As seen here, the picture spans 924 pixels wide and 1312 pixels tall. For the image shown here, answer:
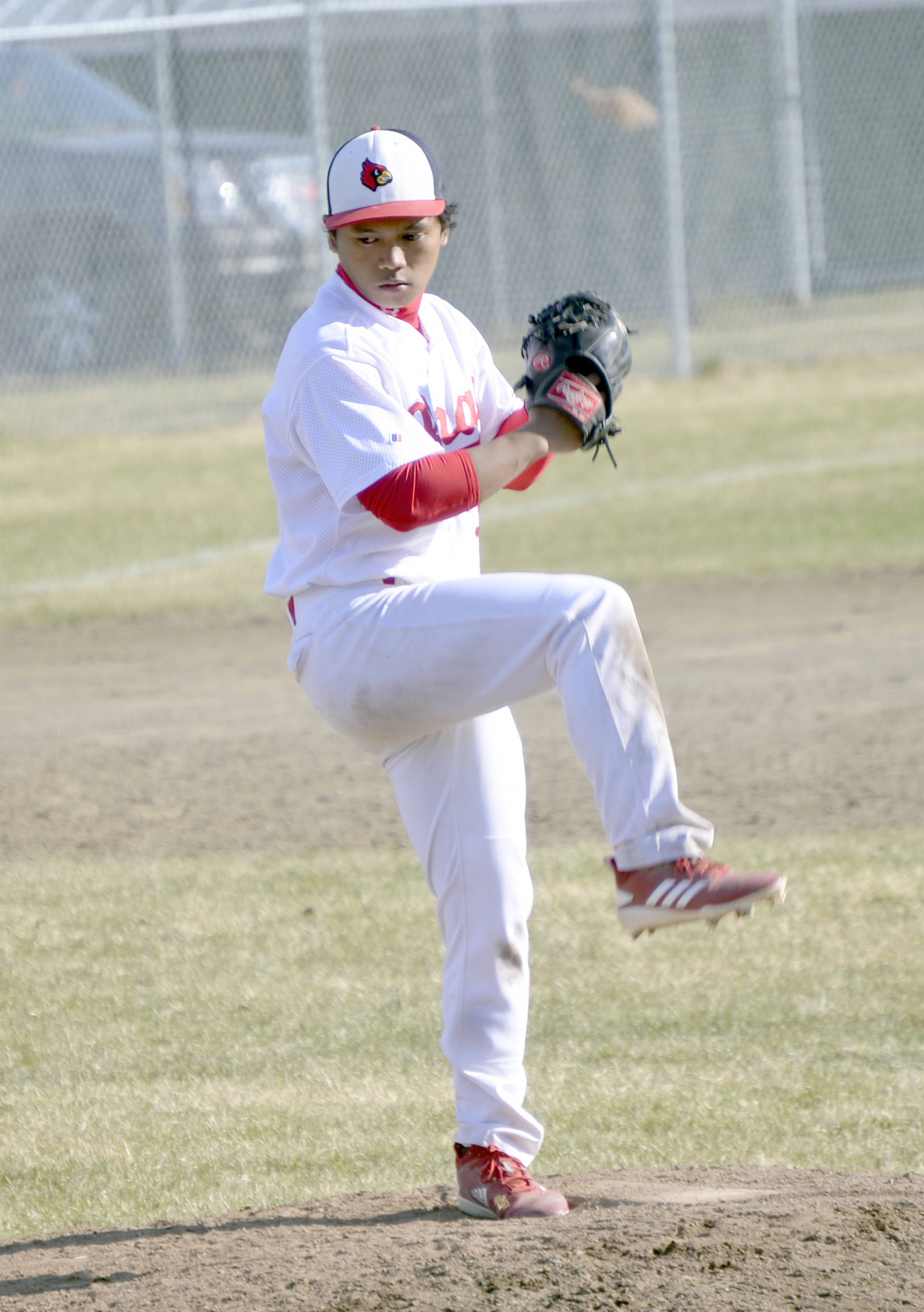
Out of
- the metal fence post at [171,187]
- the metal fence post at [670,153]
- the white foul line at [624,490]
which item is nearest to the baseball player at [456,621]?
the white foul line at [624,490]

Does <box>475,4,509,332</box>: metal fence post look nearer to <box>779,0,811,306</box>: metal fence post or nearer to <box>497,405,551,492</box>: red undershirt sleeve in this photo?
<box>779,0,811,306</box>: metal fence post

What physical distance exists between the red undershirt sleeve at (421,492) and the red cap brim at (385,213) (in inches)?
17.9

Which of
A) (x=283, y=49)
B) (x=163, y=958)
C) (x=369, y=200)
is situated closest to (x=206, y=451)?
(x=283, y=49)

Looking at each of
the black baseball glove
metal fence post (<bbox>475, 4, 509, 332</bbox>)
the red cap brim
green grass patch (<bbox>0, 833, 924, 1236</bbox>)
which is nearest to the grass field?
green grass patch (<bbox>0, 833, 924, 1236</bbox>)

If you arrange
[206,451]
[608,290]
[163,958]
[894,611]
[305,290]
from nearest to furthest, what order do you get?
[163,958], [894,611], [206,451], [305,290], [608,290]

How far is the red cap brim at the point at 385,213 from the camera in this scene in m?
3.09

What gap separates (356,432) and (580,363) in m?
0.48

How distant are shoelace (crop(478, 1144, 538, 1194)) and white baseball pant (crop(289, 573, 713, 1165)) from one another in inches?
1.2

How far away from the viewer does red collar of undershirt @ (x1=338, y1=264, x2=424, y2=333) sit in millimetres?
3192

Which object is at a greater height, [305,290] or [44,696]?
[305,290]

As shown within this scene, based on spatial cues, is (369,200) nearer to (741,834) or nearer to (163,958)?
(163,958)

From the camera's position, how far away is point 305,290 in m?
15.1

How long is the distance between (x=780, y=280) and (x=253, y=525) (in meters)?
7.42

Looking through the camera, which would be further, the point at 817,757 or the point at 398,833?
the point at 817,757
